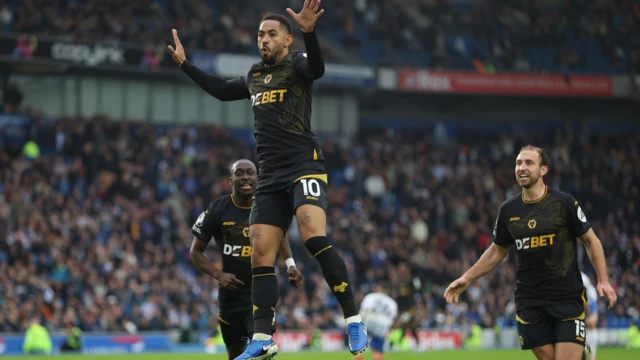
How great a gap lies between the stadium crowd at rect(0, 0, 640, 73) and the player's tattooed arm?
27.6 meters

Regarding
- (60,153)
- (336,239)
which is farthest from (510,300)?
(60,153)

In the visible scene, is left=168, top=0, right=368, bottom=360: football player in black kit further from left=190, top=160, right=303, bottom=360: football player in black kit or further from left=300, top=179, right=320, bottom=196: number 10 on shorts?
left=190, top=160, right=303, bottom=360: football player in black kit

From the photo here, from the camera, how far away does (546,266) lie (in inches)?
381

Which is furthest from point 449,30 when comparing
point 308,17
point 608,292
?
point 308,17

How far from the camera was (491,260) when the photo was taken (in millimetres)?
10109

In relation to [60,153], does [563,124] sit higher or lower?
higher

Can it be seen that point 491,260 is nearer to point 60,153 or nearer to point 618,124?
point 60,153

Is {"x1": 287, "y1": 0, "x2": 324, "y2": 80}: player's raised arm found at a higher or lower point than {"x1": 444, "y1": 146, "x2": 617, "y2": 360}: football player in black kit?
higher

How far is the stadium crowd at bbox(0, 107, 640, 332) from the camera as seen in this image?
2559 centimetres

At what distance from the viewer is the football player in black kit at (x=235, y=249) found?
418 inches

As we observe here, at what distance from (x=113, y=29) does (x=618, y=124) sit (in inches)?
994

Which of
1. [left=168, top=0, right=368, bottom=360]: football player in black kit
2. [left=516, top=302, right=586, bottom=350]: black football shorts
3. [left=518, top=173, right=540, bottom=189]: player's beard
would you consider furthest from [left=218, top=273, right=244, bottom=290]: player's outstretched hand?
[left=518, top=173, right=540, bottom=189]: player's beard

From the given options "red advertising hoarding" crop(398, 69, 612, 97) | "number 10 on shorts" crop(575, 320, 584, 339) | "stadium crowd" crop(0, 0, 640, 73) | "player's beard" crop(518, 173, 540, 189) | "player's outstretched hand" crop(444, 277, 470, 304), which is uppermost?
"stadium crowd" crop(0, 0, 640, 73)

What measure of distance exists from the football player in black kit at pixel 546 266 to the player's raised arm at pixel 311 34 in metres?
2.72
